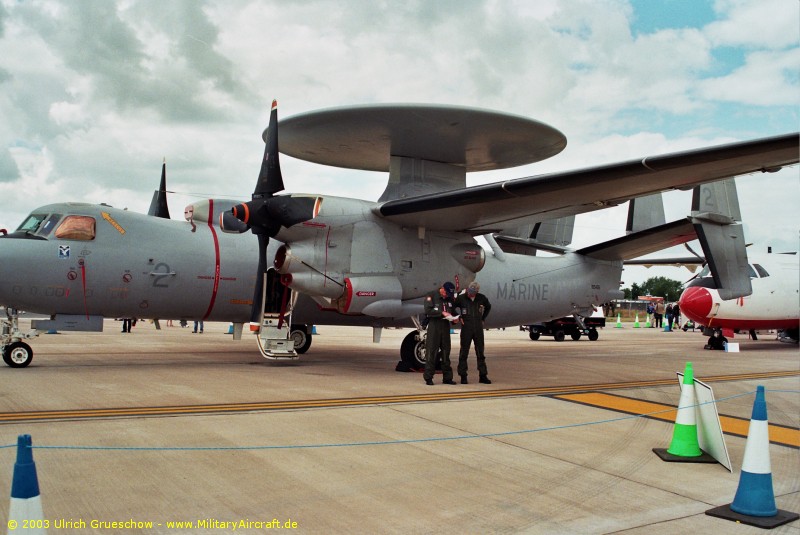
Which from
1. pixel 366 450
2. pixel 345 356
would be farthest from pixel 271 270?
pixel 366 450

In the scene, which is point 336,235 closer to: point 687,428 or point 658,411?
point 658,411

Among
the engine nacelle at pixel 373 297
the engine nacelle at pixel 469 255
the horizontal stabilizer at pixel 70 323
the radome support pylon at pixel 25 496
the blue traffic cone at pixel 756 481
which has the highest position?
the engine nacelle at pixel 469 255

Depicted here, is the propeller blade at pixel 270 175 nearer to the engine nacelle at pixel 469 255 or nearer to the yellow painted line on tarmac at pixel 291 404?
the engine nacelle at pixel 469 255

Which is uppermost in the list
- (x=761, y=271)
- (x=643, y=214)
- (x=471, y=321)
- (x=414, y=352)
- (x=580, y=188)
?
(x=643, y=214)

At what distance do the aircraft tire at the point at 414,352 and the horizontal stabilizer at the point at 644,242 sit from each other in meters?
6.92

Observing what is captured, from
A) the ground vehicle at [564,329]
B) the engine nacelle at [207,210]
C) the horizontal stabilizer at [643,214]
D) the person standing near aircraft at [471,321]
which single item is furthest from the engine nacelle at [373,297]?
the ground vehicle at [564,329]

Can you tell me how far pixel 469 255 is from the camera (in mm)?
14109

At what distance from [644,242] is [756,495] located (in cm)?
1316

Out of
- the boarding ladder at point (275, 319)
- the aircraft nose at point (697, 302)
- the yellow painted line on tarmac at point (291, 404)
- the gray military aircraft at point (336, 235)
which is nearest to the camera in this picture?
the yellow painted line on tarmac at point (291, 404)

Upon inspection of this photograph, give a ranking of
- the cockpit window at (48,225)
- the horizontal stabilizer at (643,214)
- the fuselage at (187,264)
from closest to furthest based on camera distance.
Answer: the fuselage at (187,264), the cockpit window at (48,225), the horizontal stabilizer at (643,214)

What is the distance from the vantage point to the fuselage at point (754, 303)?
2133 cm

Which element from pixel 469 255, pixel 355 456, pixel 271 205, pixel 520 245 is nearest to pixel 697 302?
pixel 520 245

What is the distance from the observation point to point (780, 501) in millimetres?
4988

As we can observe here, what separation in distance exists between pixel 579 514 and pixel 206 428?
4.19 metres
